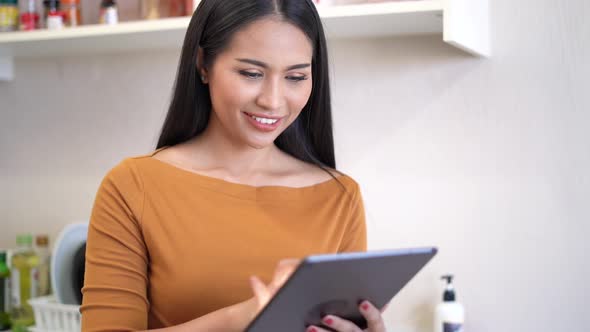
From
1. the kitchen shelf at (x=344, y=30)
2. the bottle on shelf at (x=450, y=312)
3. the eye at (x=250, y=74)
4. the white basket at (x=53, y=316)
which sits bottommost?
the white basket at (x=53, y=316)

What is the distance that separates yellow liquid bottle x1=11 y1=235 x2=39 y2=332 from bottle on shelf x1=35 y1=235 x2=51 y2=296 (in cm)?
1

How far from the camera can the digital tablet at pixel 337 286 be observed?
0.82 m

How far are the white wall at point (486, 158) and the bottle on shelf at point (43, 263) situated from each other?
0.89 m

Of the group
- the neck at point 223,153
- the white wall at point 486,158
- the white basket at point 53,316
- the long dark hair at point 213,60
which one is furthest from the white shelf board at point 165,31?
the white basket at point 53,316

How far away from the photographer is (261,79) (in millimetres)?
1099

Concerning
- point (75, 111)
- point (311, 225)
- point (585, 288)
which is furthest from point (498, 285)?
point (75, 111)

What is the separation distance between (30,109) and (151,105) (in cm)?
42

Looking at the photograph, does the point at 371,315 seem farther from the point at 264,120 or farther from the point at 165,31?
the point at 165,31

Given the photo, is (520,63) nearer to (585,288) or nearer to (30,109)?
(585,288)

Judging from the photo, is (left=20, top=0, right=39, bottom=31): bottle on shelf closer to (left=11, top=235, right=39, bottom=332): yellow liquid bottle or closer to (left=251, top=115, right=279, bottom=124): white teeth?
(left=11, top=235, right=39, bottom=332): yellow liquid bottle

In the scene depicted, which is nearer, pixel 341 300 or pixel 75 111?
pixel 341 300

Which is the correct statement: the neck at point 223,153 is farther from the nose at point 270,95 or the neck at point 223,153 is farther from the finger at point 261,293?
the finger at point 261,293

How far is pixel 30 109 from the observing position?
225 cm

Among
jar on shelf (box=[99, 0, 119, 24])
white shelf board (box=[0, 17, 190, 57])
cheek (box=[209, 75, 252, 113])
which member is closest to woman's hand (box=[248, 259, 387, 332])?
cheek (box=[209, 75, 252, 113])
